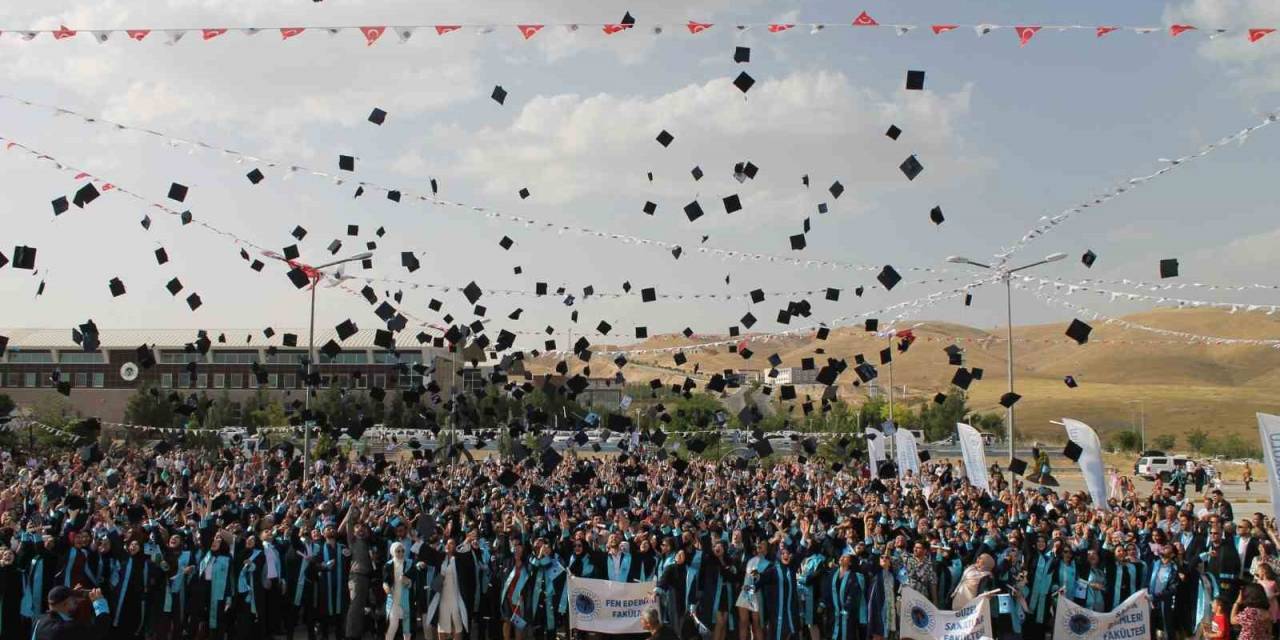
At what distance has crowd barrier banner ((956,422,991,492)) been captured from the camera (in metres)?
22.2

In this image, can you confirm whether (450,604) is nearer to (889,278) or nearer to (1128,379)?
(889,278)

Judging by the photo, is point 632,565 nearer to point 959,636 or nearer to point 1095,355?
point 959,636

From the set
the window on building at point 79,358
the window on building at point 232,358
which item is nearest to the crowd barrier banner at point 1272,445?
the window on building at point 232,358

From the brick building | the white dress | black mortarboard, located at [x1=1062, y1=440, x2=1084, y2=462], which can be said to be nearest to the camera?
the white dress

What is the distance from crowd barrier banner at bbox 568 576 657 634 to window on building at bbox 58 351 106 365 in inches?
3531

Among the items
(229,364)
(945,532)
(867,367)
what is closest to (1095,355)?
(229,364)

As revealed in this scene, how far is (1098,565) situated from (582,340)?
45.0 ft

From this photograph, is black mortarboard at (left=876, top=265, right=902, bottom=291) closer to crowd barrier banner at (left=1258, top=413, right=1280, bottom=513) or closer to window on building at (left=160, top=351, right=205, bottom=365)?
crowd barrier banner at (left=1258, top=413, right=1280, bottom=513)

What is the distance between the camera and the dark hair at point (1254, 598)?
28.6 ft

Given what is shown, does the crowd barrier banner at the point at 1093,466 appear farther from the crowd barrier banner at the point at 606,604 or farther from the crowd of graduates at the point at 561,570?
the crowd barrier banner at the point at 606,604

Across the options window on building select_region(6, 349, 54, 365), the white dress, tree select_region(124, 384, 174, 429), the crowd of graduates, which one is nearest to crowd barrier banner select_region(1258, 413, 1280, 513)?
the crowd of graduates

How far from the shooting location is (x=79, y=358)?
95688 mm

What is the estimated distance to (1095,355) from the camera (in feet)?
586

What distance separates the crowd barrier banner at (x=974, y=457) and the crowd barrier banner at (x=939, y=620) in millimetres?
10083
